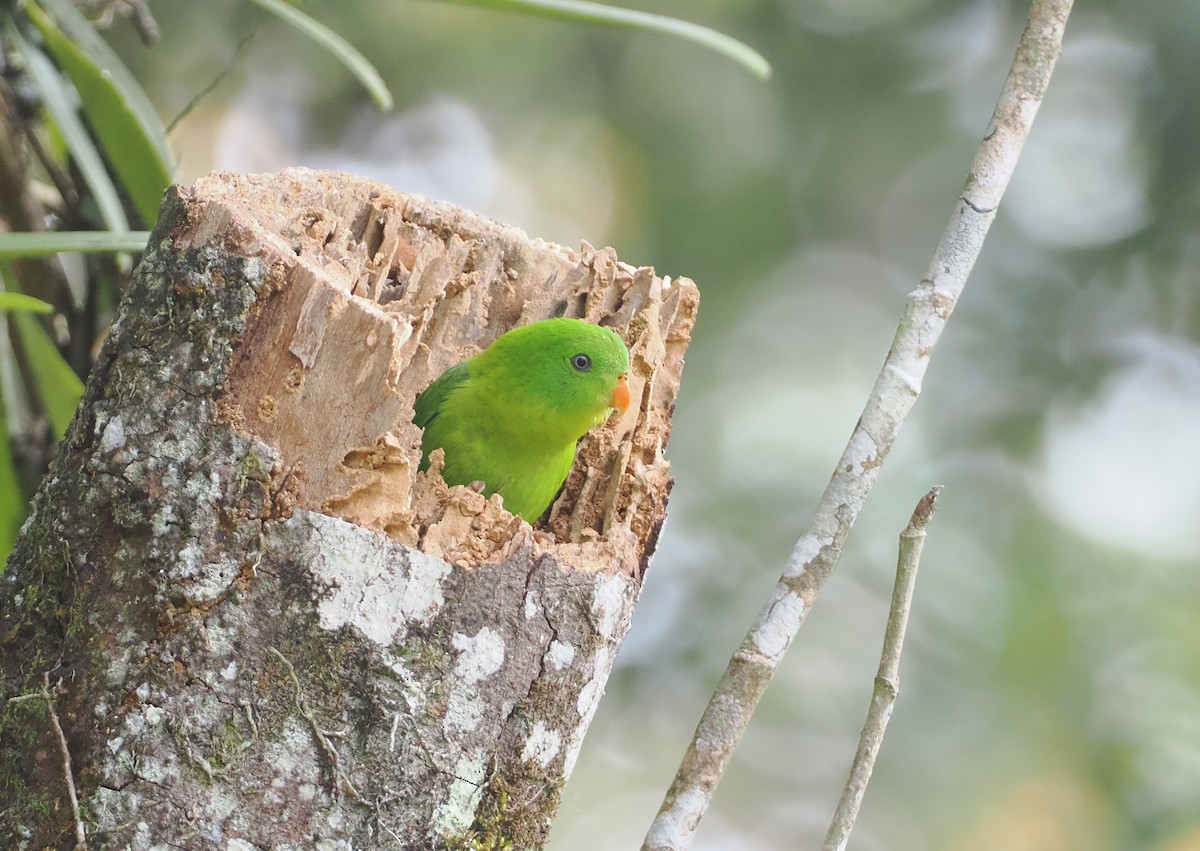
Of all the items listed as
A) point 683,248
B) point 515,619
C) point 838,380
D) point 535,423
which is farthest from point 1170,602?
point 515,619

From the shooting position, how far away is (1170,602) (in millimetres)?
4996

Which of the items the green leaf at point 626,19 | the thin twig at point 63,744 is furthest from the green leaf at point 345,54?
the thin twig at point 63,744

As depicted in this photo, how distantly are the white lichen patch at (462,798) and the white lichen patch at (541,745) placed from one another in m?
0.09

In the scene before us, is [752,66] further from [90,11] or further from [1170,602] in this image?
[1170,602]

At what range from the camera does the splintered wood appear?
1.96 meters

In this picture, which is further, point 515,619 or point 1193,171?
point 1193,171

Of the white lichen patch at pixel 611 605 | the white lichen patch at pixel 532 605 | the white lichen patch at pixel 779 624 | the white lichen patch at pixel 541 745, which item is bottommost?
the white lichen patch at pixel 541 745

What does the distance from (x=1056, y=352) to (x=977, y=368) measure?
0.41m

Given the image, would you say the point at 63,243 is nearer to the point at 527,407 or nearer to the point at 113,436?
the point at 113,436

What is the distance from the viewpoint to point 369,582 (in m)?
1.88

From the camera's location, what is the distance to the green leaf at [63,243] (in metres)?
2.50

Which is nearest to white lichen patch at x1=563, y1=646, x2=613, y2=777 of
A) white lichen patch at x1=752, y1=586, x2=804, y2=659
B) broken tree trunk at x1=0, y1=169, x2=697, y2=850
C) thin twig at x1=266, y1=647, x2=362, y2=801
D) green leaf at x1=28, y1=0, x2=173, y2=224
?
broken tree trunk at x1=0, y1=169, x2=697, y2=850

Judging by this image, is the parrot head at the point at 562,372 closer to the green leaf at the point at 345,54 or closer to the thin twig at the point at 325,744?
the green leaf at the point at 345,54

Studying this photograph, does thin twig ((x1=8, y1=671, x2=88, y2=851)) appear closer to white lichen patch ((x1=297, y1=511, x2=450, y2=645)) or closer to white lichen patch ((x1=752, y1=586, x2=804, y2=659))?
white lichen patch ((x1=297, y1=511, x2=450, y2=645))
